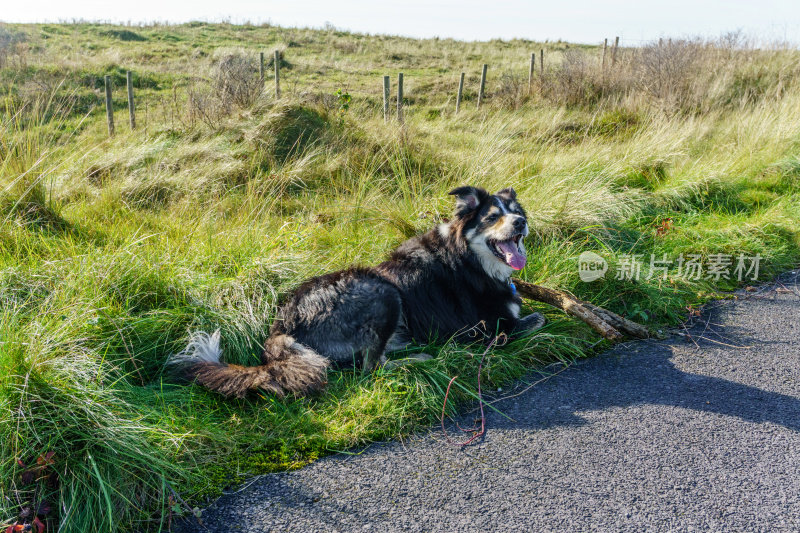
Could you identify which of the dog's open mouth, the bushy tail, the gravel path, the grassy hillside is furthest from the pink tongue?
the bushy tail

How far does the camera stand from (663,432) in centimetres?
348

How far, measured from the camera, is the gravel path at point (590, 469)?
276cm

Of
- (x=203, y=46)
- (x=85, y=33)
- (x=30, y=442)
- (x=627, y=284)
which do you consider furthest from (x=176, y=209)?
(x=85, y=33)

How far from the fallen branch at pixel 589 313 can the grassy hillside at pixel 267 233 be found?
153mm

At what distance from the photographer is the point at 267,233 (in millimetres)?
5832

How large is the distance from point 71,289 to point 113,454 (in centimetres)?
173

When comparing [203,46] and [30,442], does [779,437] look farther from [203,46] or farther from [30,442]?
[203,46]

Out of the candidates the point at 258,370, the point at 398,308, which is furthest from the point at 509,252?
the point at 258,370

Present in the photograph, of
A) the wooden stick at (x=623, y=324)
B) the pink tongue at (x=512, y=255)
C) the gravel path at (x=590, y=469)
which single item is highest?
the pink tongue at (x=512, y=255)

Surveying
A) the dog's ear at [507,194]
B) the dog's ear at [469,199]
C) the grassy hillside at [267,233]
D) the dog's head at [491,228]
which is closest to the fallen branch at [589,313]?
the grassy hillside at [267,233]

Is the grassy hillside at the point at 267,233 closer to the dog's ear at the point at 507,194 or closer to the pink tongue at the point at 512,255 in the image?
the pink tongue at the point at 512,255

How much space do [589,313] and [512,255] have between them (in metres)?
0.84

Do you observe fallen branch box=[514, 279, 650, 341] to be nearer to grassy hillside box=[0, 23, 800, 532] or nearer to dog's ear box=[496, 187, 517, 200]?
grassy hillside box=[0, 23, 800, 532]

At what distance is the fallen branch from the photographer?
459 centimetres
